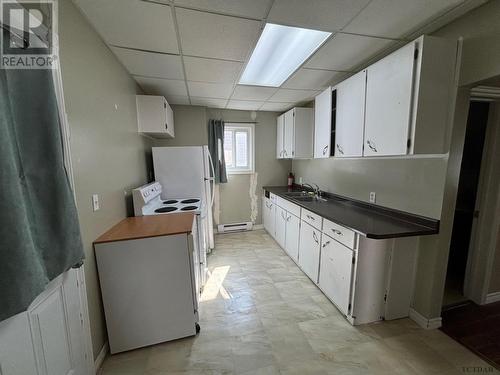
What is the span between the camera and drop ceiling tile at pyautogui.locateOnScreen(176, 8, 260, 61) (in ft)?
4.62

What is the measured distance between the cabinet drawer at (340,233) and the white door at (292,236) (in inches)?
26.4

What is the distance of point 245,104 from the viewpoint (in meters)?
3.53

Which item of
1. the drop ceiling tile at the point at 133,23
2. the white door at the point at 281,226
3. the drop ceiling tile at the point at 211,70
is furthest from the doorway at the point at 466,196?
the drop ceiling tile at the point at 133,23

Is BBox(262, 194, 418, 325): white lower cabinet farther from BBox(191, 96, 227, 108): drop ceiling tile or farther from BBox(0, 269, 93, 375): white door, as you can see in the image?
BBox(191, 96, 227, 108): drop ceiling tile

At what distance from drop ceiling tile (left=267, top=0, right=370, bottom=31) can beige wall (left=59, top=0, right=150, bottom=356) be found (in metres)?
1.29

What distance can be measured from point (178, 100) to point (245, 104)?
1.11 metres

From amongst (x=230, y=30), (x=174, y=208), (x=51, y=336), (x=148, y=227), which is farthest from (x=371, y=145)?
(x=51, y=336)

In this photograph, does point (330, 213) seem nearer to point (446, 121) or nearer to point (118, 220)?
point (446, 121)

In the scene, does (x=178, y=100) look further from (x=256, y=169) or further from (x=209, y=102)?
(x=256, y=169)

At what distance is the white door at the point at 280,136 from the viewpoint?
377cm

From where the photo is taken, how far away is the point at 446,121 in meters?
1.52

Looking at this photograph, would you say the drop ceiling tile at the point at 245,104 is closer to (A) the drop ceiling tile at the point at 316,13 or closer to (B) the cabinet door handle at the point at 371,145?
(A) the drop ceiling tile at the point at 316,13

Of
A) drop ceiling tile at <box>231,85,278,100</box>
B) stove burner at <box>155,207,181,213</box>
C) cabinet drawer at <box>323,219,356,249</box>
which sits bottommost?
cabinet drawer at <box>323,219,356,249</box>

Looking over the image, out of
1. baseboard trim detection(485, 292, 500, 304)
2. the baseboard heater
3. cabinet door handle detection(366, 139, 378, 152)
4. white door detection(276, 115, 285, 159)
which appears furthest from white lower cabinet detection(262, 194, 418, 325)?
the baseboard heater
